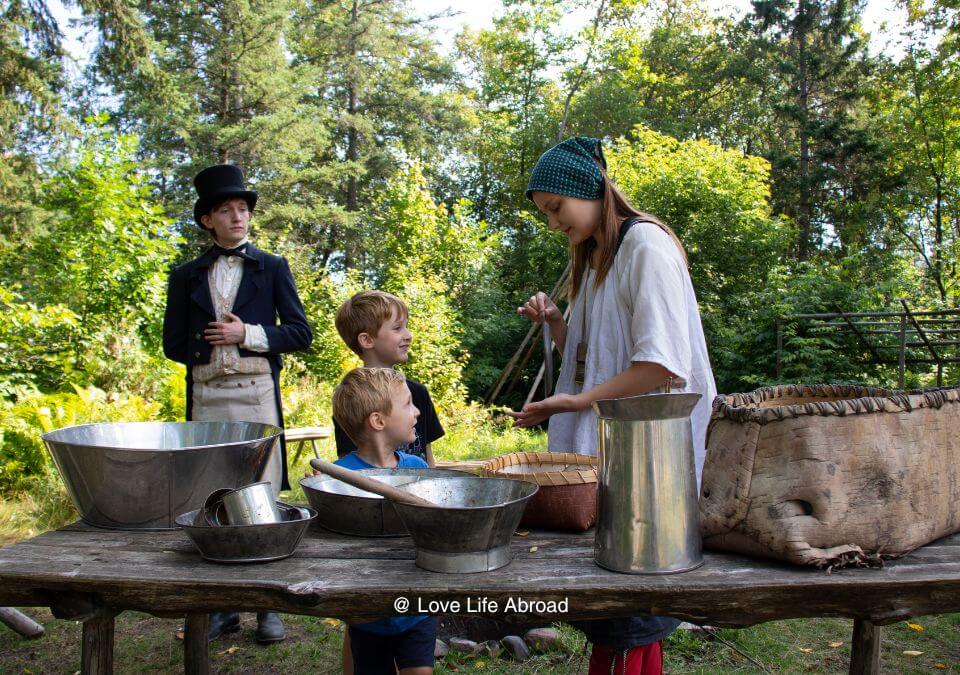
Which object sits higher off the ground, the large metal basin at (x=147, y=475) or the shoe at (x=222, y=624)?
the large metal basin at (x=147, y=475)

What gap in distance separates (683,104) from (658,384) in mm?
23145

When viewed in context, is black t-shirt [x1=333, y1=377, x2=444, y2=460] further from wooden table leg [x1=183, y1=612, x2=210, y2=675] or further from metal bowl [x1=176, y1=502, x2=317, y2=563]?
metal bowl [x1=176, y1=502, x2=317, y2=563]

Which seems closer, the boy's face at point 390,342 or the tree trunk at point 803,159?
the boy's face at point 390,342

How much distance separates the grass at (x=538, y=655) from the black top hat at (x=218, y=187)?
187 cm

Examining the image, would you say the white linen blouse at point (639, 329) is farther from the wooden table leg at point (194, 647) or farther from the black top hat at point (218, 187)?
the black top hat at point (218, 187)

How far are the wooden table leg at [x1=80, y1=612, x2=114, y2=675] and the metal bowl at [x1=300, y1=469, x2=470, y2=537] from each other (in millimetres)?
456

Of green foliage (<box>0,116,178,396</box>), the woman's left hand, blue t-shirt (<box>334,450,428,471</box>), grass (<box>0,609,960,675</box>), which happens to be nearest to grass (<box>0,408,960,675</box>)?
grass (<box>0,609,960,675</box>)

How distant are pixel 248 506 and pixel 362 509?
9.7 inches

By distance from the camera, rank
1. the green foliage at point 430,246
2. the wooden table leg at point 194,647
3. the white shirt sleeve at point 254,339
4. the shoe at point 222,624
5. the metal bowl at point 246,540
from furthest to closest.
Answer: the green foliage at point 430,246
the shoe at point 222,624
the white shirt sleeve at point 254,339
the wooden table leg at point 194,647
the metal bowl at point 246,540

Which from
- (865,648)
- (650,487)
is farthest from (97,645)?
(865,648)

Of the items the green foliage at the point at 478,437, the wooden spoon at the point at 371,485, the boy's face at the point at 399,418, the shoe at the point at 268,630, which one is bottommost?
the shoe at the point at 268,630

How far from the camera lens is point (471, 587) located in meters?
1.25

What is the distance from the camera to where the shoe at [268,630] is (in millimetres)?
3262

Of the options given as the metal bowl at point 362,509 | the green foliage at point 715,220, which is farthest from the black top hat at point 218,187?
the green foliage at point 715,220
